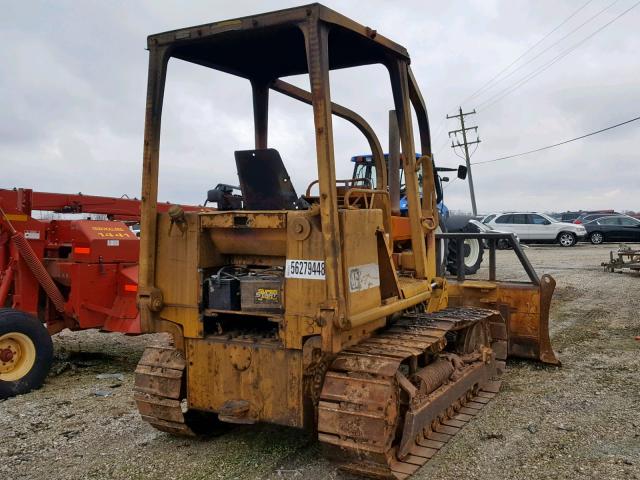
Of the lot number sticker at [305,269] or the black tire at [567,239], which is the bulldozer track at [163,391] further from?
the black tire at [567,239]

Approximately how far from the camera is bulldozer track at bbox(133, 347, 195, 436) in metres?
4.36

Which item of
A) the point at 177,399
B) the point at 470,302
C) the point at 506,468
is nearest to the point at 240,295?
the point at 177,399

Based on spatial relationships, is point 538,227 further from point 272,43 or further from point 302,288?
point 302,288

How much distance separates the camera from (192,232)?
13.8ft

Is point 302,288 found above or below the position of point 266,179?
below

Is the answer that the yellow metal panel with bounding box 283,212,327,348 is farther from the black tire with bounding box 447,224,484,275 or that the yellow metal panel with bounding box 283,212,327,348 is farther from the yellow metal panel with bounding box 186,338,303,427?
the black tire with bounding box 447,224,484,275

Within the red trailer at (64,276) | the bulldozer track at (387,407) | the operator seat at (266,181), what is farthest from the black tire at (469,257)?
the operator seat at (266,181)

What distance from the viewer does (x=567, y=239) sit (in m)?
26.8

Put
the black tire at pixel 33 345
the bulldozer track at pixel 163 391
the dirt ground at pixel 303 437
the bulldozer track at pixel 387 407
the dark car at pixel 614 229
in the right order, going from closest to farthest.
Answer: the bulldozer track at pixel 387 407 → the dirt ground at pixel 303 437 → the bulldozer track at pixel 163 391 → the black tire at pixel 33 345 → the dark car at pixel 614 229

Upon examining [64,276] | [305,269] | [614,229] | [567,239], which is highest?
[614,229]

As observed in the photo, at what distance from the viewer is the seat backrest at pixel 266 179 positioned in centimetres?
420

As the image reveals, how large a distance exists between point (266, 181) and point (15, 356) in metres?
3.95

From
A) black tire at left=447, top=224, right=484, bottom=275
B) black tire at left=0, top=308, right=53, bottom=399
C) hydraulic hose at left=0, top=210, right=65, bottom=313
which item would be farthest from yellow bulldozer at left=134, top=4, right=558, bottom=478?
black tire at left=447, top=224, right=484, bottom=275

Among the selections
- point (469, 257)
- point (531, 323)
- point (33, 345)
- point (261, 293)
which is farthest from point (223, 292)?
point (469, 257)
